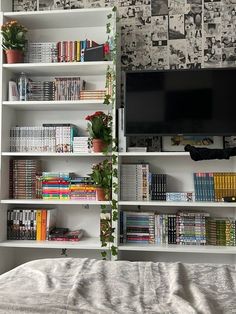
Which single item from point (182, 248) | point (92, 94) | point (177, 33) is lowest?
point (182, 248)

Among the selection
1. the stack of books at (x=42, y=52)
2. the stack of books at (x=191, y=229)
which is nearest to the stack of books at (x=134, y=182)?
the stack of books at (x=191, y=229)

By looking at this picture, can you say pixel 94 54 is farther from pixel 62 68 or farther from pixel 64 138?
pixel 64 138

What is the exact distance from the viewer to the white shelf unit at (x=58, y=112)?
8.55 feet

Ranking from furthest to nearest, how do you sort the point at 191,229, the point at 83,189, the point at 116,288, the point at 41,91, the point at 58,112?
the point at 58,112 < the point at 41,91 < the point at 83,189 < the point at 191,229 < the point at 116,288

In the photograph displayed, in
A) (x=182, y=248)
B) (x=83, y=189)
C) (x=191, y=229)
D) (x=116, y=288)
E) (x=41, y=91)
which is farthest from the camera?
(x=41, y=91)

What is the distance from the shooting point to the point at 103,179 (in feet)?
8.25

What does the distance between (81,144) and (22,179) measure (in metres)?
0.57

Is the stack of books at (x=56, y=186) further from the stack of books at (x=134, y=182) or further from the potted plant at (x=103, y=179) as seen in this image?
the stack of books at (x=134, y=182)

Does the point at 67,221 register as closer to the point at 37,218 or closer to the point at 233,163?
the point at 37,218

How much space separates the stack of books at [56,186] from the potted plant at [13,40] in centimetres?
98

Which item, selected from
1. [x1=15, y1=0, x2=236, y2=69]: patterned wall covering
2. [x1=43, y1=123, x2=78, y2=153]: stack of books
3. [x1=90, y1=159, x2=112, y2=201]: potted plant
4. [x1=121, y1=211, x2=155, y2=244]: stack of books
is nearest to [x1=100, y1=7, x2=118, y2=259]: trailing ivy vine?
[x1=90, y1=159, x2=112, y2=201]: potted plant

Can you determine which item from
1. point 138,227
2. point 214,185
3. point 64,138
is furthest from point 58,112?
point 214,185

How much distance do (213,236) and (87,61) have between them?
1673 mm

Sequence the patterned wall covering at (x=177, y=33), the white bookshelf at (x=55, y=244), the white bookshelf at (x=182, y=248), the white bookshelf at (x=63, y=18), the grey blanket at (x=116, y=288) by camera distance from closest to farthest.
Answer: the grey blanket at (x=116, y=288)
the white bookshelf at (x=182, y=248)
the white bookshelf at (x=55, y=244)
the white bookshelf at (x=63, y=18)
the patterned wall covering at (x=177, y=33)
